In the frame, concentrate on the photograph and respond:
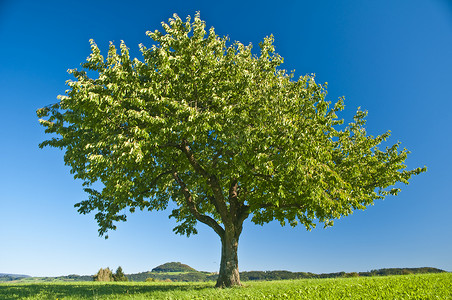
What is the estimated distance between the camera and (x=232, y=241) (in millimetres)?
19453

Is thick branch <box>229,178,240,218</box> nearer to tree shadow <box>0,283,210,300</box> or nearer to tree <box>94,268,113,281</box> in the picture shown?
tree shadow <box>0,283,210,300</box>

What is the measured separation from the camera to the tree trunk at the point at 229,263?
59.9 feet

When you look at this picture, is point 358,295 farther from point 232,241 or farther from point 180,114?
Answer: point 180,114

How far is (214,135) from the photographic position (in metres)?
19.0

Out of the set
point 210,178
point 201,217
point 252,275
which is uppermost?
point 210,178

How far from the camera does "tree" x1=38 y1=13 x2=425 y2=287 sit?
50.3 feet

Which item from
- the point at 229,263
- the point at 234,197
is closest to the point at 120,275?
the point at 229,263

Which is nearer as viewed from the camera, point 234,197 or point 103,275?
point 234,197

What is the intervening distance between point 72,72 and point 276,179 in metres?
15.4

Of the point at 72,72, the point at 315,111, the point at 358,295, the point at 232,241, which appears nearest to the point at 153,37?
the point at 72,72

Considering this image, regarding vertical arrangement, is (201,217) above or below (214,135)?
below

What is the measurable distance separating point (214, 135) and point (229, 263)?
9.38 meters

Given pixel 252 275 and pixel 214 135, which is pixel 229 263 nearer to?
pixel 214 135

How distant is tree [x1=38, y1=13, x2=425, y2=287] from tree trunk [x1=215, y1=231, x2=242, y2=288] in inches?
2.8
